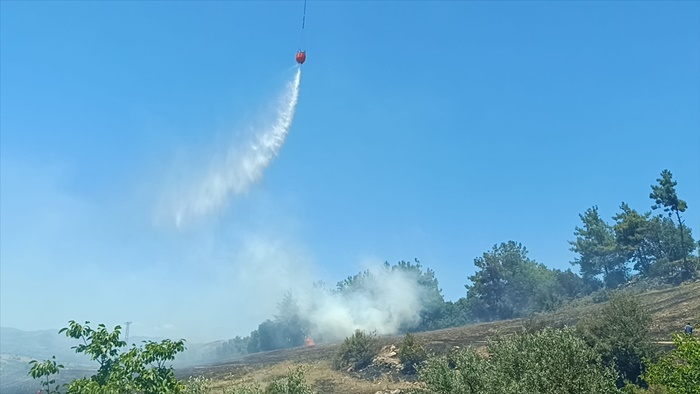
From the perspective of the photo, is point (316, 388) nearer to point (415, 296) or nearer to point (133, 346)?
point (133, 346)

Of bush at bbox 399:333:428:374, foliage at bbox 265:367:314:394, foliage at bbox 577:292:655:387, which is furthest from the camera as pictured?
bush at bbox 399:333:428:374

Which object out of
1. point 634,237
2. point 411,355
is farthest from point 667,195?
point 411,355

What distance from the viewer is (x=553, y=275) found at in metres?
145

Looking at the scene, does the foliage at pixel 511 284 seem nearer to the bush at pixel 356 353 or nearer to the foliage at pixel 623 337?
the bush at pixel 356 353

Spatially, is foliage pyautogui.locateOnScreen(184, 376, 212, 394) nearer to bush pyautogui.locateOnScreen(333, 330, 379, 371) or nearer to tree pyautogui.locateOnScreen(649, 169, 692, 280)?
bush pyautogui.locateOnScreen(333, 330, 379, 371)

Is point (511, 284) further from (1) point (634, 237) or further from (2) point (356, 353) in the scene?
(2) point (356, 353)

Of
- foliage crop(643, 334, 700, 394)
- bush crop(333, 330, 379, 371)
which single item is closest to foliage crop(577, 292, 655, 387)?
foliage crop(643, 334, 700, 394)

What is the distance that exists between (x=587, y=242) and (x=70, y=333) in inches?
5469

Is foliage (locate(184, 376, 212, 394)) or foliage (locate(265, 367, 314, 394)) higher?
foliage (locate(184, 376, 212, 394))

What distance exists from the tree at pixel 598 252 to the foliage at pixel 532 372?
112626mm

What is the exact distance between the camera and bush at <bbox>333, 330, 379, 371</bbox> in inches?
2608

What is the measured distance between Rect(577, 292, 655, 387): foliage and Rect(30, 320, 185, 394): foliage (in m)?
34.5

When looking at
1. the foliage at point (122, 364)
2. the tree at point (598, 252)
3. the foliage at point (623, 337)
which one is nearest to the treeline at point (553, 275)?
the tree at point (598, 252)

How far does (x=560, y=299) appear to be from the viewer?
124 meters
